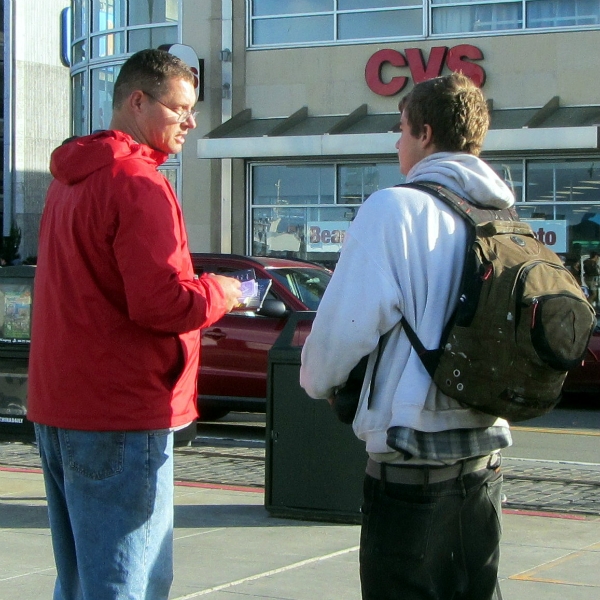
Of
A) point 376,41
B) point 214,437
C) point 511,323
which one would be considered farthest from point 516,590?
point 376,41

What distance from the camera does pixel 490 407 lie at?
2.90 metres

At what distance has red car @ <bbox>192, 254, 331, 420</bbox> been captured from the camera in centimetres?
1145

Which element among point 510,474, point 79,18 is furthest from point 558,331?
point 79,18

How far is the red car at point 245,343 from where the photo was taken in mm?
11445

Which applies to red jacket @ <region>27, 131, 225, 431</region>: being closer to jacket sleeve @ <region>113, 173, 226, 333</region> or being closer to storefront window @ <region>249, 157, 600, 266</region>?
jacket sleeve @ <region>113, 173, 226, 333</region>

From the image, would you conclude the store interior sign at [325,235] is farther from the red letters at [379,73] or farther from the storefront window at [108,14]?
the storefront window at [108,14]

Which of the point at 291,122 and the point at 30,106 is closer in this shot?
the point at 291,122

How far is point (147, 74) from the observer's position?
3.27 metres

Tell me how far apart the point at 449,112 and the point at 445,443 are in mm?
902

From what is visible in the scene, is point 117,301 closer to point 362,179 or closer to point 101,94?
point 362,179

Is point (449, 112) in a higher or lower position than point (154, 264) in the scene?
higher

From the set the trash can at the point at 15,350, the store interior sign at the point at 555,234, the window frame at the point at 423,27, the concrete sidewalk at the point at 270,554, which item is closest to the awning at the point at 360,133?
the window frame at the point at 423,27

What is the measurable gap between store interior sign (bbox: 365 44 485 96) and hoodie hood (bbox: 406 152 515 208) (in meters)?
17.6

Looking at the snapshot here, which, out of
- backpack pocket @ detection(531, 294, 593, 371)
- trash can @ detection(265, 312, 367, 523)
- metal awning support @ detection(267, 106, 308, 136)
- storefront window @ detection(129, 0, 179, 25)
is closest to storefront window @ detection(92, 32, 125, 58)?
→ storefront window @ detection(129, 0, 179, 25)
